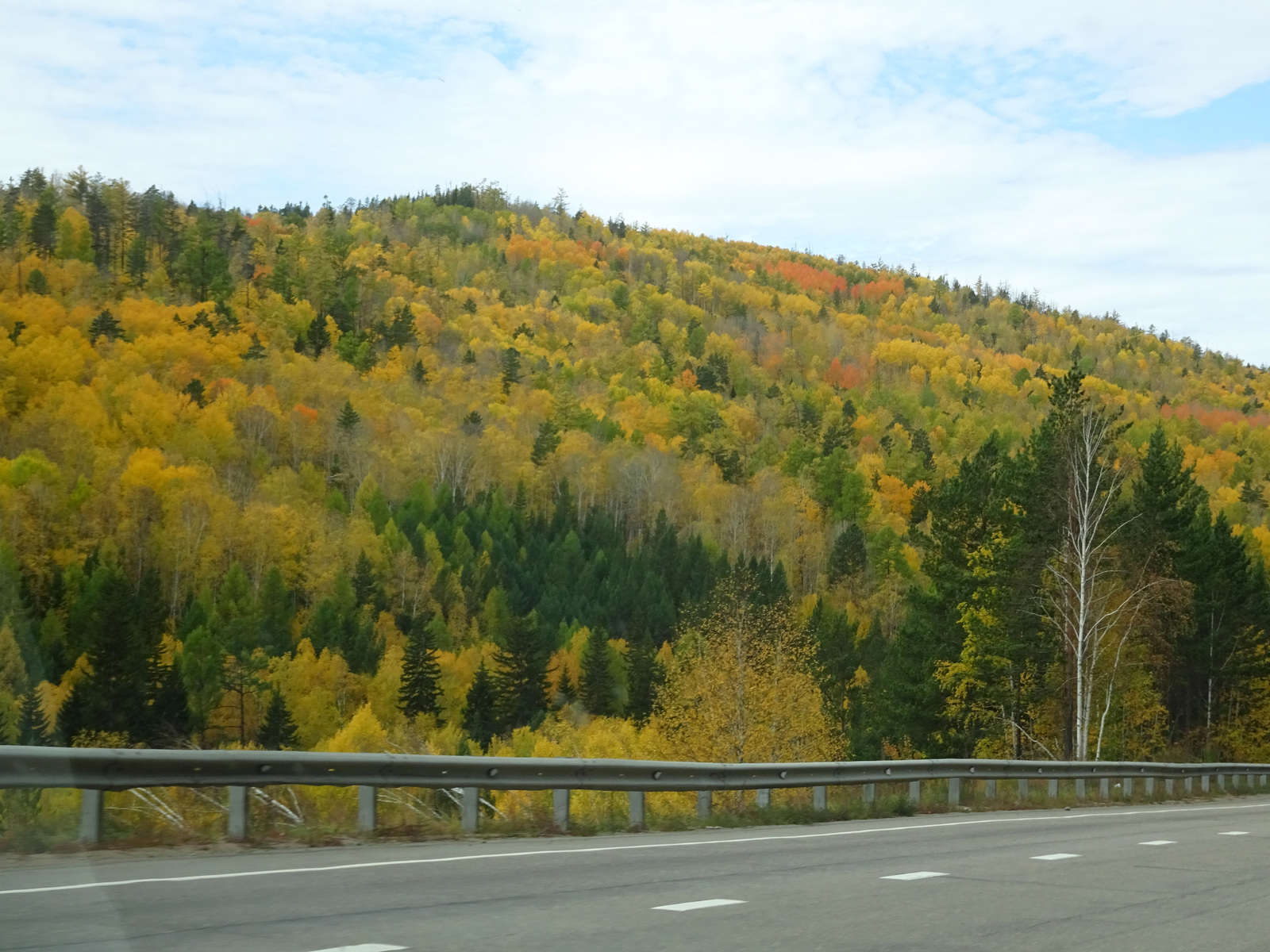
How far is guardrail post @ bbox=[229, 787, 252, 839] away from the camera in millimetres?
12094

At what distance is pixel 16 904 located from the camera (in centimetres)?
828

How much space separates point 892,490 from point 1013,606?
150 m

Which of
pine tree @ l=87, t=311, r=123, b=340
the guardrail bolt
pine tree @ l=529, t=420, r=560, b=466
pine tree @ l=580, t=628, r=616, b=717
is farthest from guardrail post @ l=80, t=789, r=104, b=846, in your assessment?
pine tree @ l=87, t=311, r=123, b=340

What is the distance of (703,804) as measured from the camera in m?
16.9

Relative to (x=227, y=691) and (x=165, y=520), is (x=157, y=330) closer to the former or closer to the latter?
(x=165, y=520)

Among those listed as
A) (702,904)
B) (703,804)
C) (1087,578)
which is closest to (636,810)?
(703,804)

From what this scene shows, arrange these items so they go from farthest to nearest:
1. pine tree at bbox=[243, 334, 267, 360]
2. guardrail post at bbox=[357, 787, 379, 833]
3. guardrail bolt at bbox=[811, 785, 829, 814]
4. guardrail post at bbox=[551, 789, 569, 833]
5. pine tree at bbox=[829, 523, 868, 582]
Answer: pine tree at bbox=[243, 334, 267, 360]
pine tree at bbox=[829, 523, 868, 582]
guardrail bolt at bbox=[811, 785, 829, 814]
guardrail post at bbox=[551, 789, 569, 833]
guardrail post at bbox=[357, 787, 379, 833]

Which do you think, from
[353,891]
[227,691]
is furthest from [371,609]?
[353,891]

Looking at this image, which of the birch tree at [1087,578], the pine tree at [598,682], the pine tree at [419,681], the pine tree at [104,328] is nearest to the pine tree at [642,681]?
the pine tree at [598,682]

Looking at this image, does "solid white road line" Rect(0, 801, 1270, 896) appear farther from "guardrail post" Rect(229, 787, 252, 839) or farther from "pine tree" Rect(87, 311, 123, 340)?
"pine tree" Rect(87, 311, 123, 340)

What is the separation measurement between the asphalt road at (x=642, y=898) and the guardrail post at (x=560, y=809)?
29.2 inches

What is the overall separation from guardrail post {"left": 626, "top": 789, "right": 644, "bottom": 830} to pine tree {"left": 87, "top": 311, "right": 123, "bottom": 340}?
581ft

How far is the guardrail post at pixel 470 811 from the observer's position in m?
14.0

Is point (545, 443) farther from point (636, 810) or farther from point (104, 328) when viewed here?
point (636, 810)
